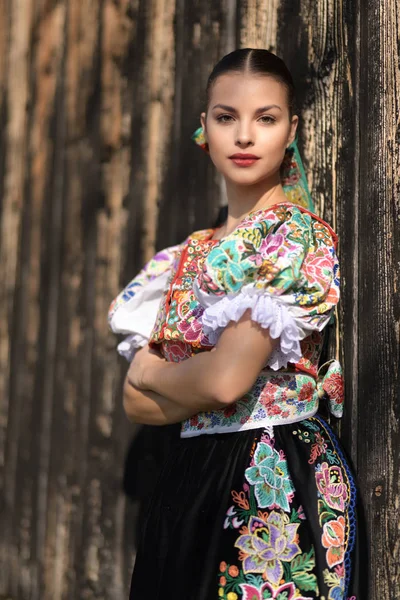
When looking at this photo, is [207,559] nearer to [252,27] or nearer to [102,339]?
[102,339]

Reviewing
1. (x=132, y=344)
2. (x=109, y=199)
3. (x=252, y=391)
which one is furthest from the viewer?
(x=109, y=199)

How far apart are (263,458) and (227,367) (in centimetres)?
23

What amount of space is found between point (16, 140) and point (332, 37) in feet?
5.18

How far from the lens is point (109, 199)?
121 inches

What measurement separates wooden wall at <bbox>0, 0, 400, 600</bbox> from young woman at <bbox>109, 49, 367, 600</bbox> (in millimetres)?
207

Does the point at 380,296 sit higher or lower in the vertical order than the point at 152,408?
higher

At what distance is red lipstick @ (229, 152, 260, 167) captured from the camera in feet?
6.47

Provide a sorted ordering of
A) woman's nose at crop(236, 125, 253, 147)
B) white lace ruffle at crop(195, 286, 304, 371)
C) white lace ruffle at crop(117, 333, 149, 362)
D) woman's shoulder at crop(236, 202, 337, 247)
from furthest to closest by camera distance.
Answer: white lace ruffle at crop(117, 333, 149, 362) < woman's nose at crop(236, 125, 253, 147) < woman's shoulder at crop(236, 202, 337, 247) < white lace ruffle at crop(195, 286, 304, 371)

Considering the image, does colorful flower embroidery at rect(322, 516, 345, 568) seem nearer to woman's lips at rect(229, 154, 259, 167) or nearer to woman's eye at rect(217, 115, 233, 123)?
woman's lips at rect(229, 154, 259, 167)

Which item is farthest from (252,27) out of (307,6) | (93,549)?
(93,549)

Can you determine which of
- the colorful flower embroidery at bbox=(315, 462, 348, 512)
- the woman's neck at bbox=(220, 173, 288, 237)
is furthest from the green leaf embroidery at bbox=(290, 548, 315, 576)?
the woman's neck at bbox=(220, 173, 288, 237)

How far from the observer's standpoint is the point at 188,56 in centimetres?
284

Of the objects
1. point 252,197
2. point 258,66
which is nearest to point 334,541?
point 252,197

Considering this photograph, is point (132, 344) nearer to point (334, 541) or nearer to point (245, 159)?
point (245, 159)
